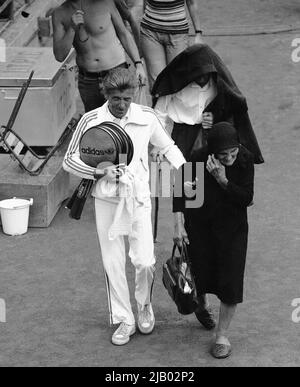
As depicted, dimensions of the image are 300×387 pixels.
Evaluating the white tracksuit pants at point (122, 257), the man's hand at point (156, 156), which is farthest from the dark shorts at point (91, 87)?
the white tracksuit pants at point (122, 257)

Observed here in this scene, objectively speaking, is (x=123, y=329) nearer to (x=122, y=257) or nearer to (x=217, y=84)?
(x=122, y=257)

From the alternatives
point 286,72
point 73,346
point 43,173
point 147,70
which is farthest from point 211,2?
point 73,346

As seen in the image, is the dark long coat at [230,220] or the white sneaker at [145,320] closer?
the dark long coat at [230,220]

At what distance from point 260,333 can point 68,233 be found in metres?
2.13

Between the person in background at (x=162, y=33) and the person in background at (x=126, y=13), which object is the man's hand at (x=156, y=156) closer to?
the person in background at (x=126, y=13)

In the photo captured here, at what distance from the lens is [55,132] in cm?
897

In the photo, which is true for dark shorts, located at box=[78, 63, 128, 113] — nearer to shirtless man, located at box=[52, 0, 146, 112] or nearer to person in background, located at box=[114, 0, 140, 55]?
shirtless man, located at box=[52, 0, 146, 112]

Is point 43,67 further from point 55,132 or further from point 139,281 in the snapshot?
point 139,281

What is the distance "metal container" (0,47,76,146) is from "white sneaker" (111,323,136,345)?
3105 millimetres

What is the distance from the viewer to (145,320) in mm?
6238

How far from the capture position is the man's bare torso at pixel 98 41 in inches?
312

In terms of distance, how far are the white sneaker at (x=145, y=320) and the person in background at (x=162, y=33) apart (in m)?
3.03

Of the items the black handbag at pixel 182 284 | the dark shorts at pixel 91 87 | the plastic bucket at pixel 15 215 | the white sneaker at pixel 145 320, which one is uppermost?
the black handbag at pixel 182 284

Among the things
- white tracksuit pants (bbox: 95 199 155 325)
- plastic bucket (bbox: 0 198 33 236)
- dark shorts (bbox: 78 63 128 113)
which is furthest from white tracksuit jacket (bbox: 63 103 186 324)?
dark shorts (bbox: 78 63 128 113)
